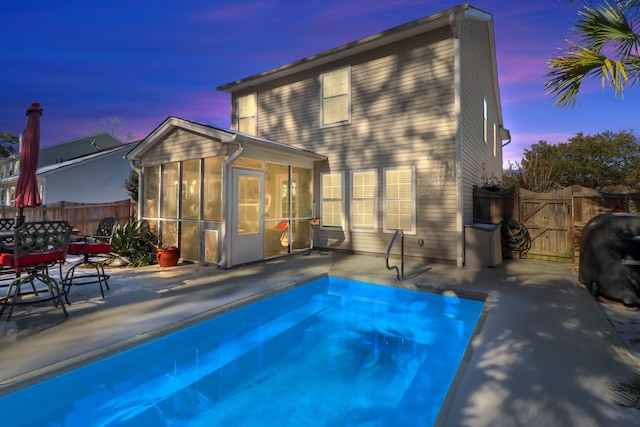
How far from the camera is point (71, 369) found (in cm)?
265

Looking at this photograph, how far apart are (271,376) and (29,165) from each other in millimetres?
4715

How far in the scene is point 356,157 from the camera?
856 cm

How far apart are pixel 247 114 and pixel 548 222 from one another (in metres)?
9.85

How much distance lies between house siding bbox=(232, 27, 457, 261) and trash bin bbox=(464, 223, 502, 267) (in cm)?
31

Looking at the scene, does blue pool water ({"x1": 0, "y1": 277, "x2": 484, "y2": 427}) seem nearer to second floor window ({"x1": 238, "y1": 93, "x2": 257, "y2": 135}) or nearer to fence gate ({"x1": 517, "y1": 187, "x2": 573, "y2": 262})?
fence gate ({"x1": 517, "y1": 187, "x2": 573, "y2": 262})

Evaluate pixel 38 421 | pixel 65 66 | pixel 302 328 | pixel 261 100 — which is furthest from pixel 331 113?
pixel 65 66

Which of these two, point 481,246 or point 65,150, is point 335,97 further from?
point 65,150

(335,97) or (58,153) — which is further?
(58,153)

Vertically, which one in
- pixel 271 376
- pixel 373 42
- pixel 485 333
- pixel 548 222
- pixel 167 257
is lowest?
pixel 271 376

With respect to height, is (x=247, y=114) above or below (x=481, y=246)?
above

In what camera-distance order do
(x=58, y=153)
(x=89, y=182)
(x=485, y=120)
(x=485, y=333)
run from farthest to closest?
(x=58, y=153)
(x=89, y=182)
(x=485, y=120)
(x=485, y=333)

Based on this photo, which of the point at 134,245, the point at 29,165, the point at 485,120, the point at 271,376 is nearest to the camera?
the point at 271,376

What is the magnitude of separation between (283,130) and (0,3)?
1059 centimetres

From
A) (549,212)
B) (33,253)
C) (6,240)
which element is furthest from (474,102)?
(6,240)
